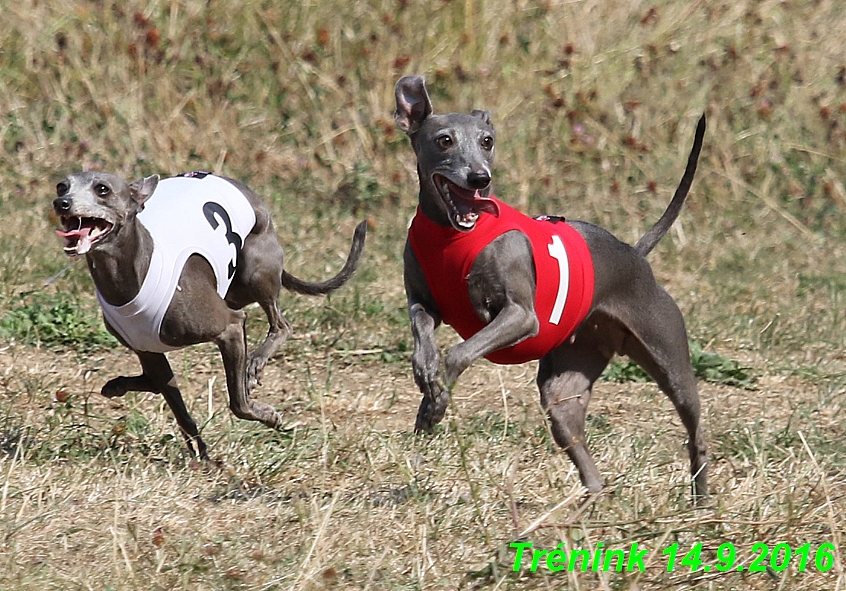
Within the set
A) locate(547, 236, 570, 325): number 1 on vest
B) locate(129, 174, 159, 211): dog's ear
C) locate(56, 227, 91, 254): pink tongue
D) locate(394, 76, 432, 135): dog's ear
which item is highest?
locate(394, 76, 432, 135): dog's ear

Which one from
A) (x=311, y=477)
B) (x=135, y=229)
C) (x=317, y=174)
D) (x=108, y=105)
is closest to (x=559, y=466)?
(x=311, y=477)

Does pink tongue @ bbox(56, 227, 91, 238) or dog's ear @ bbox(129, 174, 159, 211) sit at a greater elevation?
dog's ear @ bbox(129, 174, 159, 211)

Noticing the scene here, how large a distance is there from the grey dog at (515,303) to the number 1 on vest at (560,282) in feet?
0.20

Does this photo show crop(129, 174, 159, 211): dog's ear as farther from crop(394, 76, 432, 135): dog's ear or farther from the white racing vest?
crop(394, 76, 432, 135): dog's ear

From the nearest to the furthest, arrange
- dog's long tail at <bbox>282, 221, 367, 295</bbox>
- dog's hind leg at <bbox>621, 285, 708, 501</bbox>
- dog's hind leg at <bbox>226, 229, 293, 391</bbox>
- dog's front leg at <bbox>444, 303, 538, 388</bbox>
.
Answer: dog's front leg at <bbox>444, 303, 538, 388</bbox>, dog's hind leg at <bbox>621, 285, 708, 501</bbox>, dog's hind leg at <bbox>226, 229, 293, 391</bbox>, dog's long tail at <bbox>282, 221, 367, 295</bbox>

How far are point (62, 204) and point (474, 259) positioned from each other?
4.47 ft

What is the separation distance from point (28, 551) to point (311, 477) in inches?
43.9

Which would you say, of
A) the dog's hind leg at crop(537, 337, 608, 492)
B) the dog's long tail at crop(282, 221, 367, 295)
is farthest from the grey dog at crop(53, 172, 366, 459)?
the dog's hind leg at crop(537, 337, 608, 492)

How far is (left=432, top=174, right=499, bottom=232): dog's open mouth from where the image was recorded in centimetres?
409

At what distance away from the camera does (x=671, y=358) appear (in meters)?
4.48

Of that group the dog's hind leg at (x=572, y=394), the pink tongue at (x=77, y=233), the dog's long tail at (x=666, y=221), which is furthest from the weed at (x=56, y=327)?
the dog's long tail at (x=666, y=221)

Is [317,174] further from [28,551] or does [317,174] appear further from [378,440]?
[28,551]

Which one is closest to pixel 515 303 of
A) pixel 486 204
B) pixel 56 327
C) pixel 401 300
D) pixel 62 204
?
pixel 486 204

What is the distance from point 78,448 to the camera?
460 cm
